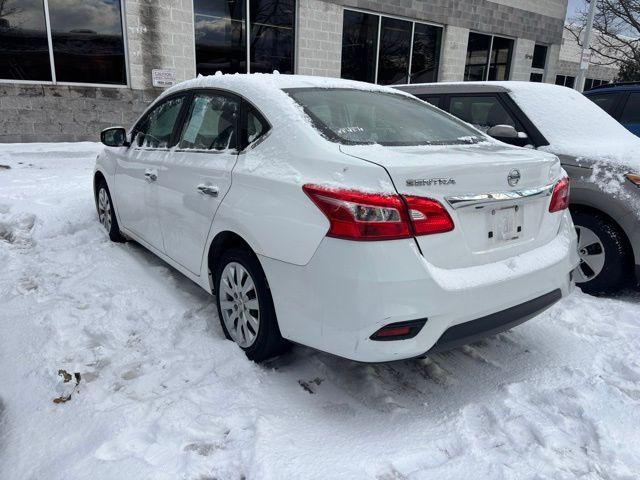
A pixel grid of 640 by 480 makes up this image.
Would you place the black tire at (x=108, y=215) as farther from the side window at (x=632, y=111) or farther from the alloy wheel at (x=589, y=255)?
the side window at (x=632, y=111)

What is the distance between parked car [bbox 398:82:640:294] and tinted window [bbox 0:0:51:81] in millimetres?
7759

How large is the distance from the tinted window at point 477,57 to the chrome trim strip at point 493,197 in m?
14.0

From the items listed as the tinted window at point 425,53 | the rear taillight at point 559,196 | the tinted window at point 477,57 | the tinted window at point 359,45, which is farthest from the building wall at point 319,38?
the rear taillight at point 559,196

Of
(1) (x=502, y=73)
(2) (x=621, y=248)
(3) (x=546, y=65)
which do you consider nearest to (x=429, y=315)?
(2) (x=621, y=248)

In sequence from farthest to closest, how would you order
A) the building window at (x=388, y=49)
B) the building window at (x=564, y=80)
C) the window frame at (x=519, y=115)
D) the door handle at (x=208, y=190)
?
the building window at (x=564, y=80) → the building window at (x=388, y=49) → the window frame at (x=519, y=115) → the door handle at (x=208, y=190)

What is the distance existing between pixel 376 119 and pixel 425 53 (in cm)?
1243

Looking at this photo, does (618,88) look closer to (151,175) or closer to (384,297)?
(151,175)

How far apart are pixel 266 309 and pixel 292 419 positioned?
56 cm

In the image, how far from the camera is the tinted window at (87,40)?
896 cm

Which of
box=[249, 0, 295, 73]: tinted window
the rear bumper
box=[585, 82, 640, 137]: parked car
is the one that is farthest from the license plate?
box=[249, 0, 295, 73]: tinted window

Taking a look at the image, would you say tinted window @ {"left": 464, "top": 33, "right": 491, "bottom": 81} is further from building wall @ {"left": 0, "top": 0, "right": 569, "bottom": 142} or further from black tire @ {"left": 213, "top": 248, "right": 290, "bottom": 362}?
black tire @ {"left": 213, "top": 248, "right": 290, "bottom": 362}

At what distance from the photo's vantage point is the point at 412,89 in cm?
546

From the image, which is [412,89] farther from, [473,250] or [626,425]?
[626,425]

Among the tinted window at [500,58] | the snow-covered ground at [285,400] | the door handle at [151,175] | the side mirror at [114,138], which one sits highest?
the tinted window at [500,58]
